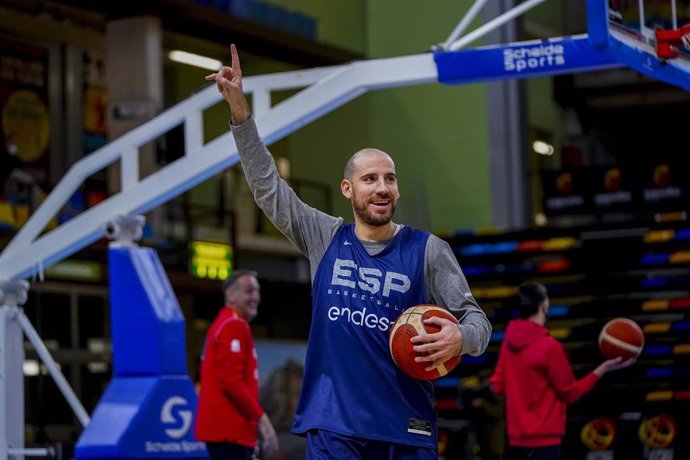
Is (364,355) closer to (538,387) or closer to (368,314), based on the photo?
(368,314)

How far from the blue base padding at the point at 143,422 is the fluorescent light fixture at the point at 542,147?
1338cm

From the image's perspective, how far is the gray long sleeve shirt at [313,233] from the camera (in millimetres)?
5645

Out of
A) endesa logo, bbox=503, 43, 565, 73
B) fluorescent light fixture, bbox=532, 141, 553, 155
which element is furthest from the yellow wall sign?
endesa logo, bbox=503, 43, 565, 73

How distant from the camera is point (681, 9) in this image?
371 inches

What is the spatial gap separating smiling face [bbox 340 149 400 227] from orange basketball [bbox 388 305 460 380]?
1.49 ft

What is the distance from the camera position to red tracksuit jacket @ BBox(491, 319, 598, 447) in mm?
10055

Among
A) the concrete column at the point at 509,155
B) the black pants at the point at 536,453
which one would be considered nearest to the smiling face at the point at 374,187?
the black pants at the point at 536,453

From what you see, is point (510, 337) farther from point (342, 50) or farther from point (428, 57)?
point (342, 50)

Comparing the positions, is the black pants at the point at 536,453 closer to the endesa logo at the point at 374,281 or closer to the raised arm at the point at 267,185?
the raised arm at the point at 267,185

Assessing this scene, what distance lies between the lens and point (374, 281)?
18.7 feet

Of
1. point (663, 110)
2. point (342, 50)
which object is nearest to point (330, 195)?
point (342, 50)

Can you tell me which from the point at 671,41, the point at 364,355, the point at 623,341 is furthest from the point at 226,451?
the point at 364,355

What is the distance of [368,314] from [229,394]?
438 centimetres

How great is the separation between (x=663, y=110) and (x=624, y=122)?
2.47ft
